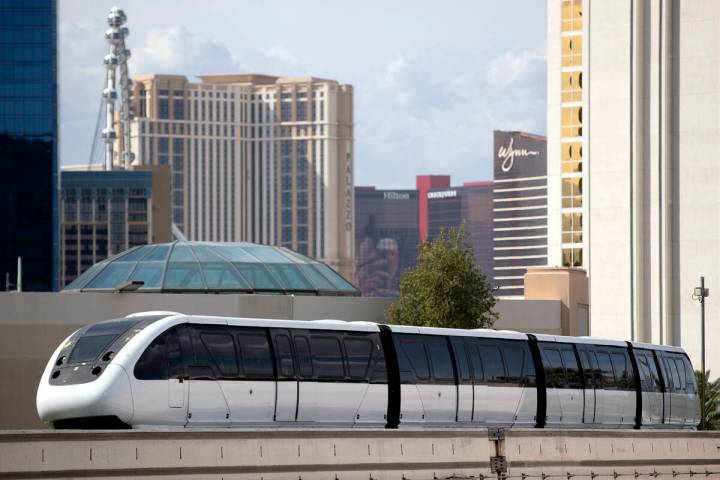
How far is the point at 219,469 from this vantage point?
25984mm

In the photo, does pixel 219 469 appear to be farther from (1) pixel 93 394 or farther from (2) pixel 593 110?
(2) pixel 593 110

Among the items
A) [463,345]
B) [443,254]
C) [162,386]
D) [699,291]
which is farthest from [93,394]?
[699,291]

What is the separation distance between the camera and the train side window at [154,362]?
1072 inches

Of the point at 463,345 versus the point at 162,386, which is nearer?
the point at 162,386

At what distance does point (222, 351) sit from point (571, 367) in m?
12.1

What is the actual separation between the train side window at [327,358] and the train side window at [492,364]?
188 inches

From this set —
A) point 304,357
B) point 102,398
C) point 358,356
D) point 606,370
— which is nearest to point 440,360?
point 358,356

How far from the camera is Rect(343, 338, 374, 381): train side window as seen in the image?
3141cm

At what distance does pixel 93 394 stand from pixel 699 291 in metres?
43.5

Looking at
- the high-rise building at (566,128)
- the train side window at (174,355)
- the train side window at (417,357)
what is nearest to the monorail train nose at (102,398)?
the train side window at (174,355)

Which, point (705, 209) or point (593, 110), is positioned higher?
point (593, 110)

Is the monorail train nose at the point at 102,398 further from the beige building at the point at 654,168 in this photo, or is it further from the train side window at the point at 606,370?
the beige building at the point at 654,168

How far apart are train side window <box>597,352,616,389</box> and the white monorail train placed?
0.04 m

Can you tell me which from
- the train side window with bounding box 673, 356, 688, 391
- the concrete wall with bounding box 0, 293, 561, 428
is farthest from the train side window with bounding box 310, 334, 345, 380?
the concrete wall with bounding box 0, 293, 561, 428
